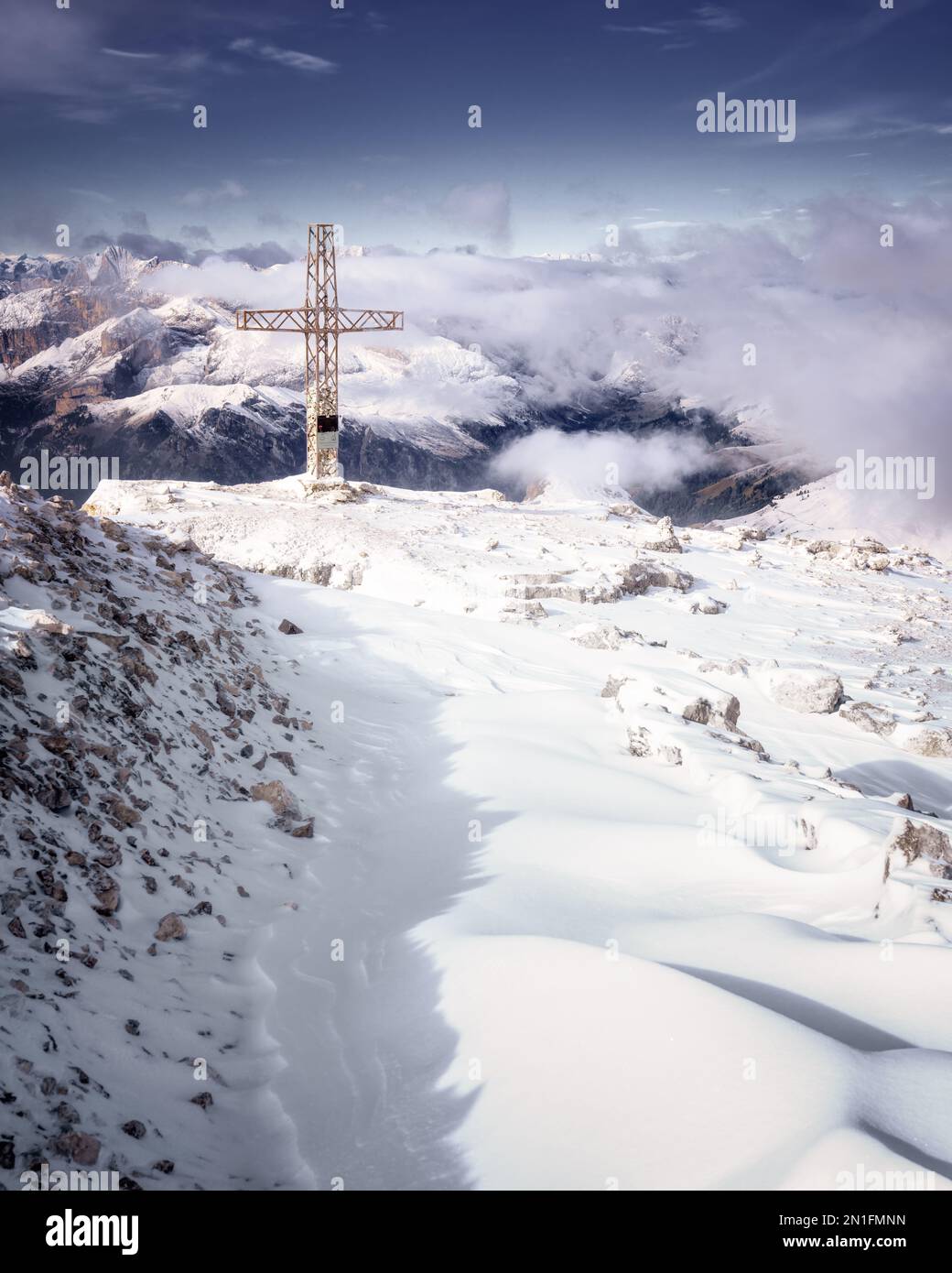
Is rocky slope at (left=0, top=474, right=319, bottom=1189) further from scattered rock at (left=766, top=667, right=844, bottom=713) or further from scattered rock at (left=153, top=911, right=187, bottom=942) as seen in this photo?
scattered rock at (left=766, top=667, right=844, bottom=713)

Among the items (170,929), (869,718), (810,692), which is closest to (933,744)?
(869,718)

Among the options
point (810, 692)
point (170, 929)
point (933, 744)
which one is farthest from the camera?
point (810, 692)

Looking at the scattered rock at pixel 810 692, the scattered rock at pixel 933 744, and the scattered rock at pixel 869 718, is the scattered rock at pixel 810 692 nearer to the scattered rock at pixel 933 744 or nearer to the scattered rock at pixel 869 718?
the scattered rock at pixel 869 718

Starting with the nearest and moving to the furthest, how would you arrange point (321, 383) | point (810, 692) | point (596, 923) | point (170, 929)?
point (170, 929), point (596, 923), point (810, 692), point (321, 383)

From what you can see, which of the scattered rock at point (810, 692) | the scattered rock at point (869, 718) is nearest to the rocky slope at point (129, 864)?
the scattered rock at point (810, 692)

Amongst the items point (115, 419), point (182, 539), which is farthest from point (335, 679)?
point (115, 419)

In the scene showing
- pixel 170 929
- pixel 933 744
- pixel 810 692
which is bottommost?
pixel 933 744

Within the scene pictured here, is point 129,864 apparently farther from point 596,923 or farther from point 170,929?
point 596,923

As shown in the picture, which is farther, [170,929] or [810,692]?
[810,692]

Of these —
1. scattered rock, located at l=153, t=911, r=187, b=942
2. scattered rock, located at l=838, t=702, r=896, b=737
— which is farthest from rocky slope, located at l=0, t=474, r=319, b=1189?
scattered rock, located at l=838, t=702, r=896, b=737
